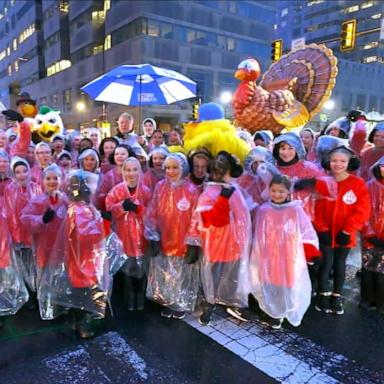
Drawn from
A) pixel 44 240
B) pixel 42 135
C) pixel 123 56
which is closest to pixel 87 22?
pixel 123 56

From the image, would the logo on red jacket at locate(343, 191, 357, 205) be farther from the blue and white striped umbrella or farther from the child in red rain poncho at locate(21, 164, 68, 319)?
the blue and white striped umbrella

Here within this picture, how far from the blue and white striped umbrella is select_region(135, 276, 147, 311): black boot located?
3145mm

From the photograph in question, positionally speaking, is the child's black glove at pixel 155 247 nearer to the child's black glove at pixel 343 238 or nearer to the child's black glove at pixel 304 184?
the child's black glove at pixel 304 184

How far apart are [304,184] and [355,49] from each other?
48300 millimetres

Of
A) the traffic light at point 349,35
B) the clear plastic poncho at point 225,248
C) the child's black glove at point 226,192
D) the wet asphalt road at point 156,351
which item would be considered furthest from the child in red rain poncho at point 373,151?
the traffic light at point 349,35

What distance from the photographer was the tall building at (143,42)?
29500 millimetres

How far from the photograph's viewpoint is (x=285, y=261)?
10.3 ft

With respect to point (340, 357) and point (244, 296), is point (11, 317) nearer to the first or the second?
point (244, 296)

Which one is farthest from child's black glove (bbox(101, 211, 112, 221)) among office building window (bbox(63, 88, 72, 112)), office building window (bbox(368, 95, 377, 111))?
office building window (bbox(368, 95, 377, 111))

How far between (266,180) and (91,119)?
3360 centimetres

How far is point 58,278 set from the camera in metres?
3.13

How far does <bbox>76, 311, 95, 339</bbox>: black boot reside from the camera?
3.08 m

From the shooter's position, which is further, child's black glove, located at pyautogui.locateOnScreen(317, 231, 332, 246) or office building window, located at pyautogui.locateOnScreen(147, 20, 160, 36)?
office building window, located at pyautogui.locateOnScreen(147, 20, 160, 36)

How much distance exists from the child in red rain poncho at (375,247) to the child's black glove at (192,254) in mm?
1644
